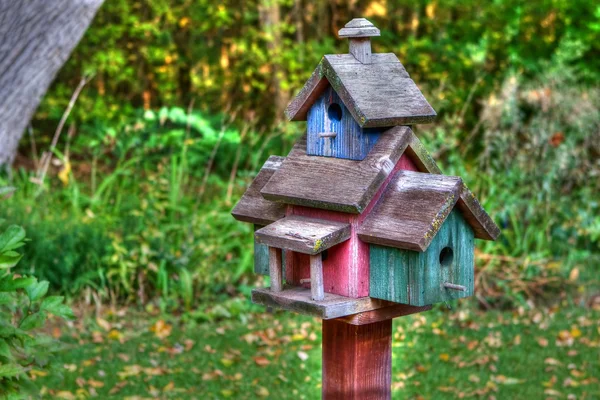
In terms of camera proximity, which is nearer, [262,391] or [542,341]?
[262,391]

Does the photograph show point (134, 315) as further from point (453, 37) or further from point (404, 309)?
point (453, 37)

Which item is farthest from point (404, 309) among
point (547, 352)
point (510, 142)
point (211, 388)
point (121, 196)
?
point (510, 142)

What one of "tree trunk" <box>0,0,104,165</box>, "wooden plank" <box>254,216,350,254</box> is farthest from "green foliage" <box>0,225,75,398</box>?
"tree trunk" <box>0,0,104,165</box>

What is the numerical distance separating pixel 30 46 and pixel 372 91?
8.89 ft

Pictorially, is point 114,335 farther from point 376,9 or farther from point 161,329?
point 376,9

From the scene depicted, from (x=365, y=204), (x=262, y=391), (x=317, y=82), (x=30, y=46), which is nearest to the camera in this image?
(x=365, y=204)

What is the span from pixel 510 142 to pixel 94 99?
576cm

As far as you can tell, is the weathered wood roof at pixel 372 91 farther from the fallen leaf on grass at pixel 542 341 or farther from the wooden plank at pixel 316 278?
the fallen leaf on grass at pixel 542 341

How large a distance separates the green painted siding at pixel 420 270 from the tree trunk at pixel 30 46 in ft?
9.25

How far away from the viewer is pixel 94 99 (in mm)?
11461

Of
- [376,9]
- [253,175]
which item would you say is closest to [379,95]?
[253,175]

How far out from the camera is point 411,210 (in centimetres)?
276

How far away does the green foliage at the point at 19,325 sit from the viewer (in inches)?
117

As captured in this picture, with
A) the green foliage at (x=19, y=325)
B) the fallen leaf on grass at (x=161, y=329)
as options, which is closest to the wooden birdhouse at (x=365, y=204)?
the green foliage at (x=19, y=325)
